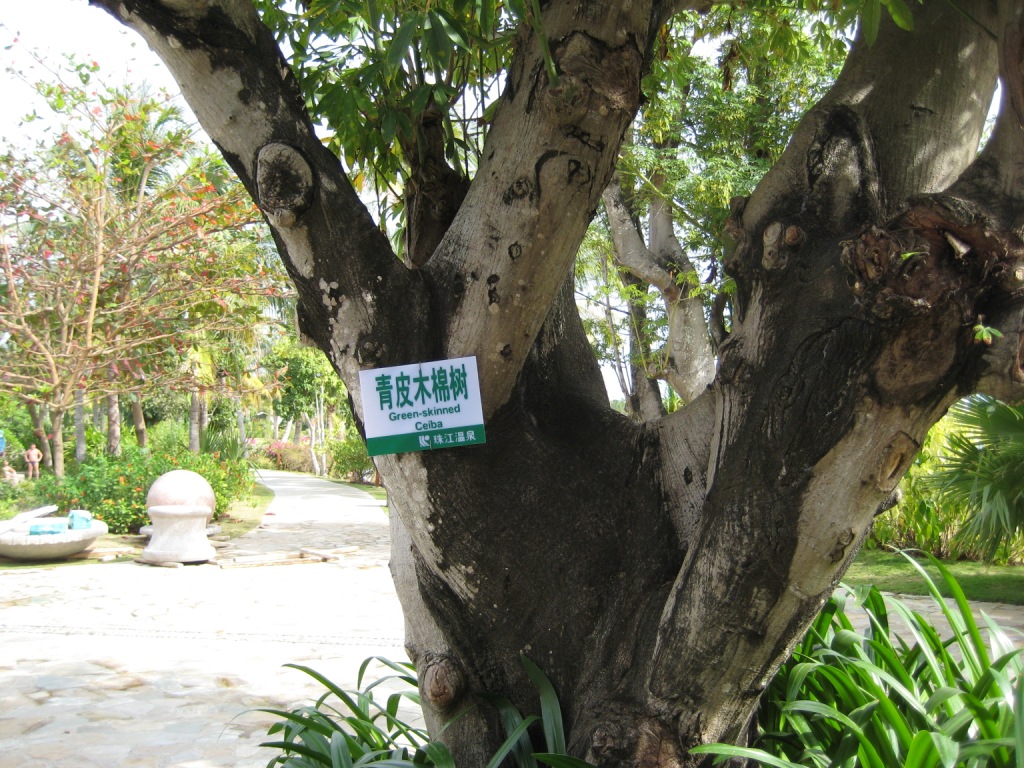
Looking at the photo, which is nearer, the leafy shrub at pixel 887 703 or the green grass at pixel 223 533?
the leafy shrub at pixel 887 703

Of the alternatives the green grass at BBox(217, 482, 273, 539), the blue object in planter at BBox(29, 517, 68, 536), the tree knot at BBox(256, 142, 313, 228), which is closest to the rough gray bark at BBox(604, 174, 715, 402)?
the green grass at BBox(217, 482, 273, 539)

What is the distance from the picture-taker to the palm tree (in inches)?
265

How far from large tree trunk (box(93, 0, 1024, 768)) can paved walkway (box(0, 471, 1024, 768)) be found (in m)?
2.46

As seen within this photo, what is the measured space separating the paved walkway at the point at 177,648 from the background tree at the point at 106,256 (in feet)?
9.71

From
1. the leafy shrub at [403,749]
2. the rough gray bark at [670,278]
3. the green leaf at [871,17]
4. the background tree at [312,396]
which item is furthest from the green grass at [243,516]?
the green leaf at [871,17]

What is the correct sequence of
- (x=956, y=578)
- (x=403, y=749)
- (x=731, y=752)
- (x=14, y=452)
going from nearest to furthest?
(x=731, y=752), (x=403, y=749), (x=956, y=578), (x=14, y=452)

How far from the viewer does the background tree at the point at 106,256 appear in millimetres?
10852

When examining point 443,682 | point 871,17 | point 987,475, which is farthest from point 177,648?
point 987,475

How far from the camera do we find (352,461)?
26312mm

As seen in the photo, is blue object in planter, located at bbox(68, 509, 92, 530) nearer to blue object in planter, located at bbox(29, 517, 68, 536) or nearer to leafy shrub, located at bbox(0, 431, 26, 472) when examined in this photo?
blue object in planter, located at bbox(29, 517, 68, 536)

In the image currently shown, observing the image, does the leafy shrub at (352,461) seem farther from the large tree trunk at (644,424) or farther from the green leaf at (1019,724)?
the green leaf at (1019,724)

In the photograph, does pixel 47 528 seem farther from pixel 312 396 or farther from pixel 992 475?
pixel 312 396

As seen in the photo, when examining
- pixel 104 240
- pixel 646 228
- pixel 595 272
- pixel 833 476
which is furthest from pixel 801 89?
pixel 833 476

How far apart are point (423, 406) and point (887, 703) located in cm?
153
